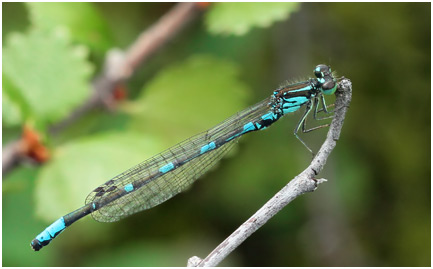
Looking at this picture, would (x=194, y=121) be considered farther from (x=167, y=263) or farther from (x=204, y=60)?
(x=167, y=263)

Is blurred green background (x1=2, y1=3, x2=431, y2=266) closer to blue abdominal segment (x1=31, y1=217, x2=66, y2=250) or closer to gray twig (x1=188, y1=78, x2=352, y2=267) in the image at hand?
blue abdominal segment (x1=31, y1=217, x2=66, y2=250)

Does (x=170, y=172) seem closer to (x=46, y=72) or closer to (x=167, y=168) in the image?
(x=167, y=168)

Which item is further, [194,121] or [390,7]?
[390,7]

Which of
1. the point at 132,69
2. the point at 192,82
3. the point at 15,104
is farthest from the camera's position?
the point at 192,82

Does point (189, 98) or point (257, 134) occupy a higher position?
point (189, 98)

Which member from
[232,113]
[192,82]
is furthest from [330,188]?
[192,82]

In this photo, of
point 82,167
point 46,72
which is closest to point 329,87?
point 82,167

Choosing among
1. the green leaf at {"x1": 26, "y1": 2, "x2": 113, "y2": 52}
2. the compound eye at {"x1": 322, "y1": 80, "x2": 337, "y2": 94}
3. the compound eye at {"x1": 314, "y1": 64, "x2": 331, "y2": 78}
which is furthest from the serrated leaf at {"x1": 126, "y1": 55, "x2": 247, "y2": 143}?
the compound eye at {"x1": 322, "y1": 80, "x2": 337, "y2": 94}

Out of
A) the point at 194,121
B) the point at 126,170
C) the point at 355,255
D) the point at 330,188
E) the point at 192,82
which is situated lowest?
the point at 355,255
